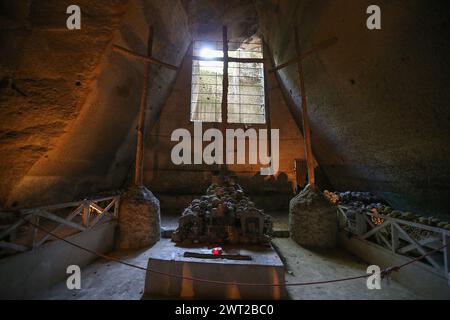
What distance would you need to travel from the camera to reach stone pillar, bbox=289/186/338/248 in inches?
229

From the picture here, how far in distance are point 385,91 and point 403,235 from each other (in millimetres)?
3435

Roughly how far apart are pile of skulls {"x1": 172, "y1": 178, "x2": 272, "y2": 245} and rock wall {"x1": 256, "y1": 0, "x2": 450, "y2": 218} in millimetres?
4333

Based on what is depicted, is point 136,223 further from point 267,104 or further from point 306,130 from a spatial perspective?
point 267,104

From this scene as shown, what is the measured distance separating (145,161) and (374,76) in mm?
10008

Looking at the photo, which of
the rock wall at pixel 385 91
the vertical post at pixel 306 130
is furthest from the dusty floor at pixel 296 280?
the rock wall at pixel 385 91

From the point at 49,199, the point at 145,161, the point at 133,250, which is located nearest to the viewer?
the point at 133,250

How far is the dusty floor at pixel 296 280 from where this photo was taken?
345 centimetres

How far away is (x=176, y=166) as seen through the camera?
1047 cm

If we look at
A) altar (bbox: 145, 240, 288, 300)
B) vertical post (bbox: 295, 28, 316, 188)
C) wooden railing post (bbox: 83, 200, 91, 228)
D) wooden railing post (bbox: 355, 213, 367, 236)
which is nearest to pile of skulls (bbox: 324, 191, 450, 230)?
wooden railing post (bbox: 355, 213, 367, 236)

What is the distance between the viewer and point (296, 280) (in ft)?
13.4

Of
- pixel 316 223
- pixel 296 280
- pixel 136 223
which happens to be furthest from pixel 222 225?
pixel 316 223
